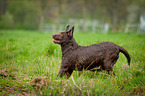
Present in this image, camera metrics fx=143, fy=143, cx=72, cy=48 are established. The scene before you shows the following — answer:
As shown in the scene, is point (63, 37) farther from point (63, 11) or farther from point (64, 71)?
point (63, 11)

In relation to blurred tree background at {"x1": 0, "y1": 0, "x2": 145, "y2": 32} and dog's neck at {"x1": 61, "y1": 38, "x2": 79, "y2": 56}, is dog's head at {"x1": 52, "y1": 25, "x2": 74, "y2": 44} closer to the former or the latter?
dog's neck at {"x1": 61, "y1": 38, "x2": 79, "y2": 56}

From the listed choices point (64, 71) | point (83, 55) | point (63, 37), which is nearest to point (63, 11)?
point (63, 37)

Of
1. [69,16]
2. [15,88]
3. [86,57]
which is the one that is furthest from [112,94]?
[69,16]

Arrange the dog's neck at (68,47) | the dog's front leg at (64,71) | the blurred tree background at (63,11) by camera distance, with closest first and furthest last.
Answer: the dog's front leg at (64,71), the dog's neck at (68,47), the blurred tree background at (63,11)

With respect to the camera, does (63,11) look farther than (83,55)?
Yes

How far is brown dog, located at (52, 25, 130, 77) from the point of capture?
3010mm

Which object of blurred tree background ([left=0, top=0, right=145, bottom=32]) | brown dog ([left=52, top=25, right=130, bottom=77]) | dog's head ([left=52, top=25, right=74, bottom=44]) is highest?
blurred tree background ([left=0, top=0, right=145, bottom=32])

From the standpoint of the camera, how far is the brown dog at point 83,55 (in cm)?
301

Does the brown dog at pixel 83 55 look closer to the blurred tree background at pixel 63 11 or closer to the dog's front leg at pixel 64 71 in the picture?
the dog's front leg at pixel 64 71

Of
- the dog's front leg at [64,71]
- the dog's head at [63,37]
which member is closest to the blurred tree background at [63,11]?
the dog's head at [63,37]

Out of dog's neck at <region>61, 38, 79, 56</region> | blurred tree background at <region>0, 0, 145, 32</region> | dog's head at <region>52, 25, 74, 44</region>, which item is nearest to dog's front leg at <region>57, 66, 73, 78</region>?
dog's neck at <region>61, 38, 79, 56</region>

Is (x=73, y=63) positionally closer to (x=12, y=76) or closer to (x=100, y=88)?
(x=100, y=88)

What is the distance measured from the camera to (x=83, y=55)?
3.07m

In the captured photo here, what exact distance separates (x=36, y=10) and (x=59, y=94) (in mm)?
40261
